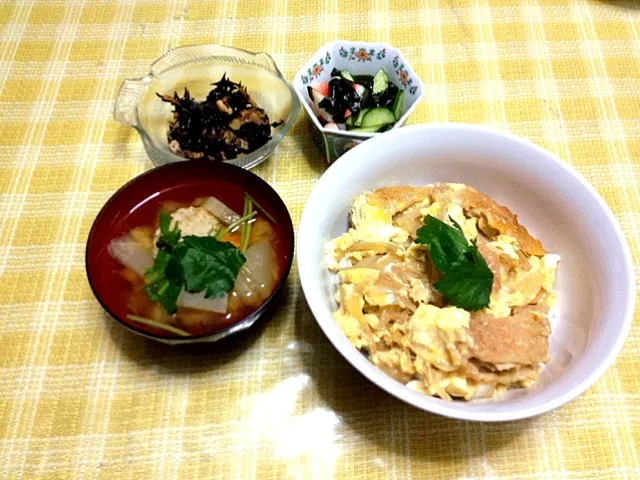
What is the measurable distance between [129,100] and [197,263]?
0.91m

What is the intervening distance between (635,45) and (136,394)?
2.45m

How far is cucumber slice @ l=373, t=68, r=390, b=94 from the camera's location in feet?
6.03

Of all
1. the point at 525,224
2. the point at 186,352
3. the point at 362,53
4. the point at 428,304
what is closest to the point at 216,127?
the point at 362,53

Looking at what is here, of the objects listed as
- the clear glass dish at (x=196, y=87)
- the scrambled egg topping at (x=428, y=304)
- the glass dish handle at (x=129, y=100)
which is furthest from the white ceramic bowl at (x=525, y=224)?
the glass dish handle at (x=129, y=100)

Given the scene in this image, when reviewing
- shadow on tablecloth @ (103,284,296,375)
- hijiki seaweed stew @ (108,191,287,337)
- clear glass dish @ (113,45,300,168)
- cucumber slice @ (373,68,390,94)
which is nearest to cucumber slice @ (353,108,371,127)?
cucumber slice @ (373,68,390,94)

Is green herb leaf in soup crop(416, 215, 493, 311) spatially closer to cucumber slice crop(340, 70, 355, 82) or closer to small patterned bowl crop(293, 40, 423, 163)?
small patterned bowl crop(293, 40, 423, 163)

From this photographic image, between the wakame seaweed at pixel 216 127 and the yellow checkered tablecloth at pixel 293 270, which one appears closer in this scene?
the yellow checkered tablecloth at pixel 293 270

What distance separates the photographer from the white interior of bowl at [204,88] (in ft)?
6.24

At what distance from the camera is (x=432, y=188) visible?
1.61 m

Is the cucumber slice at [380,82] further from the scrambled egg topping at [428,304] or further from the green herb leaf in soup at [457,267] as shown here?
the green herb leaf in soup at [457,267]

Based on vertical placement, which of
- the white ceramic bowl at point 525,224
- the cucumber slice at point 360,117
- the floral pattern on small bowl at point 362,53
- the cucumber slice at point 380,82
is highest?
the floral pattern on small bowl at point 362,53

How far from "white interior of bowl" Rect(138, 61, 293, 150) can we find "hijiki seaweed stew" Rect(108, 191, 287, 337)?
0.45 metres

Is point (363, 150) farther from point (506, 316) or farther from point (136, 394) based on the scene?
point (136, 394)

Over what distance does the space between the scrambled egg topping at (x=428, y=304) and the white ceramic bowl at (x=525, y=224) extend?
A: 0.19 ft
